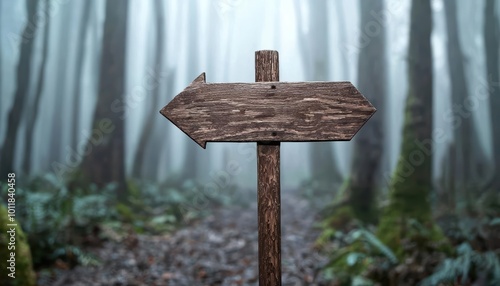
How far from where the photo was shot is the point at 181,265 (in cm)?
600

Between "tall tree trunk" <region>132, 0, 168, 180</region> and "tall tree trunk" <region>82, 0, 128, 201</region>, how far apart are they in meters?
0.64

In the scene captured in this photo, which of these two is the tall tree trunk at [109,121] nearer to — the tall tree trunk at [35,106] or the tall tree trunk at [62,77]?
the tall tree trunk at [62,77]

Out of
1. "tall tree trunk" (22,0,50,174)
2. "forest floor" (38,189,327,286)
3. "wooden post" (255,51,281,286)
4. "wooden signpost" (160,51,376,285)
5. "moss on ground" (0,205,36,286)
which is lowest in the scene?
"forest floor" (38,189,327,286)

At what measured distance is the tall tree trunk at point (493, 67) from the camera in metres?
7.22

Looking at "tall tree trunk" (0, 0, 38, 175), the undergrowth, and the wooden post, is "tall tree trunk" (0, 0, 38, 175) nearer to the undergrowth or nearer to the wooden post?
the undergrowth

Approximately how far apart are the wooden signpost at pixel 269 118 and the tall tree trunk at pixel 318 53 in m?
6.49

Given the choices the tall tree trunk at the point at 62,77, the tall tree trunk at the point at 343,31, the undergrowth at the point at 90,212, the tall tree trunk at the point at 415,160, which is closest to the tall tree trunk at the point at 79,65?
the tall tree trunk at the point at 62,77

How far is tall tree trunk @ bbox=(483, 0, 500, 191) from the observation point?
7.22 meters

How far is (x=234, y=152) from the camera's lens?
Result: 9.38 m

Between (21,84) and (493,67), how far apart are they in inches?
354

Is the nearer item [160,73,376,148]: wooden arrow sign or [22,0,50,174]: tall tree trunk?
[160,73,376,148]: wooden arrow sign

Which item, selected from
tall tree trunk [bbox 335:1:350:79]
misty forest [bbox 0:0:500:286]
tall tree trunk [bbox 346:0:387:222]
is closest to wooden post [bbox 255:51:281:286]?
misty forest [bbox 0:0:500:286]

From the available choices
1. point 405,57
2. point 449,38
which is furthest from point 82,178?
point 449,38

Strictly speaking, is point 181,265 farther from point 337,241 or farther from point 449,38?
point 449,38
